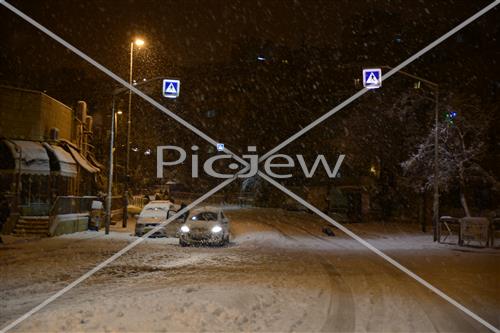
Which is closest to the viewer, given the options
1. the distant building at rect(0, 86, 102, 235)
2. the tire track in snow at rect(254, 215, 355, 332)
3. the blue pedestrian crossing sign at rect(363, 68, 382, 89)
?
the tire track in snow at rect(254, 215, 355, 332)

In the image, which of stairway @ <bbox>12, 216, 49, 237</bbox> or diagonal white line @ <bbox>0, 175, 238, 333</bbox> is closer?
diagonal white line @ <bbox>0, 175, 238, 333</bbox>

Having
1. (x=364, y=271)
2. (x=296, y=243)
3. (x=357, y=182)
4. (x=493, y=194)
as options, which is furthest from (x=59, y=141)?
(x=493, y=194)

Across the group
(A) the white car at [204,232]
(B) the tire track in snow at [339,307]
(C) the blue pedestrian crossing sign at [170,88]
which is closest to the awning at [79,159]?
(C) the blue pedestrian crossing sign at [170,88]

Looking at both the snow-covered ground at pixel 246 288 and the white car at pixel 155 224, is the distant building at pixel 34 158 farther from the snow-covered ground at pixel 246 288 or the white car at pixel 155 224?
the white car at pixel 155 224

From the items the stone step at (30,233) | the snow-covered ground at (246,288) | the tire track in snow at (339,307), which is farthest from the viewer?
the stone step at (30,233)

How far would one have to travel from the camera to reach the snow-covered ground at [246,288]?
27.7 feet

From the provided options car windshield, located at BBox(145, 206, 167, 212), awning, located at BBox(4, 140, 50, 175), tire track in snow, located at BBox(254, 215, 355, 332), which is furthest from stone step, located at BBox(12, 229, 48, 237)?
tire track in snow, located at BBox(254, 215, 355, 332)

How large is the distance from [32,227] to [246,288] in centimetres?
1588

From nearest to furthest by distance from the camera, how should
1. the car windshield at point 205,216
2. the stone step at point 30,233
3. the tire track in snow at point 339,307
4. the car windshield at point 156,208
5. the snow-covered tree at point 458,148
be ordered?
1. the tire track in snow at point 339,307
2. the car windshield at point 205,216
3. the stone step at point 30,233
4. the car windshield at point 156,208
5. the snow-covered tree at point 458,148

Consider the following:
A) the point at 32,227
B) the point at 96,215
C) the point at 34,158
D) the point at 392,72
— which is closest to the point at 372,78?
the point at 392,72

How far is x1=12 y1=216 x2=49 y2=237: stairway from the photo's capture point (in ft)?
77.7

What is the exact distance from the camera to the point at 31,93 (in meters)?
26.3

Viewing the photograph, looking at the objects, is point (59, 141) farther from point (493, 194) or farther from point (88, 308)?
point (493, 194)

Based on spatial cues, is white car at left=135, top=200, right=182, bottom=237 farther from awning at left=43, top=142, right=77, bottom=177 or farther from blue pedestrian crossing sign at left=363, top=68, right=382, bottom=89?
blue pedestrian crossing sign at left=363, top=68, right=382, bottom=89
